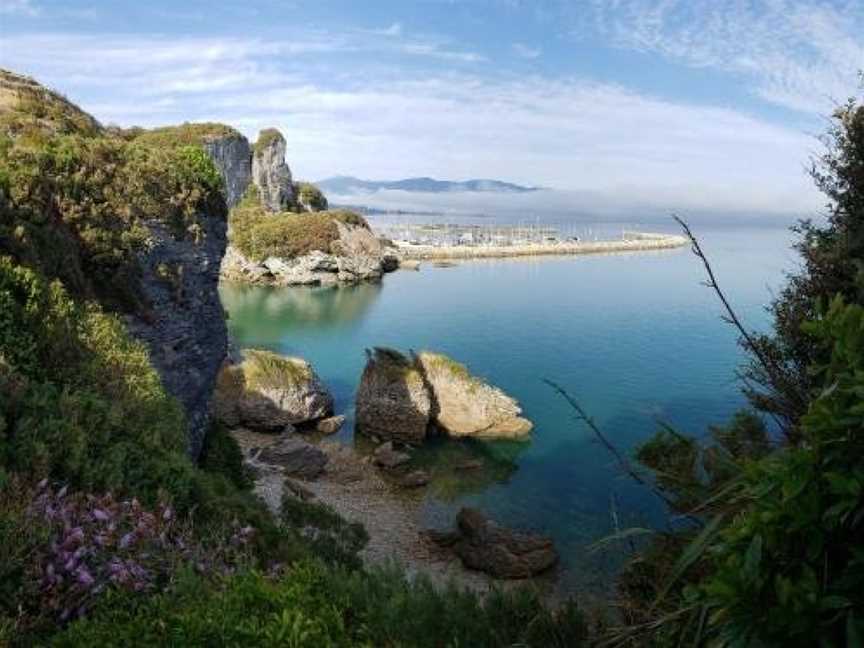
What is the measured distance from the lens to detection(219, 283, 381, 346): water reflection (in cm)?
6681

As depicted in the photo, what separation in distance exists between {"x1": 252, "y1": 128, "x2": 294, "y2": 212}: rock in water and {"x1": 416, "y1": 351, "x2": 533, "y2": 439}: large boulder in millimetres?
91073

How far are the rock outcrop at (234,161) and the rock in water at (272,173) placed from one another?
3.57 meters

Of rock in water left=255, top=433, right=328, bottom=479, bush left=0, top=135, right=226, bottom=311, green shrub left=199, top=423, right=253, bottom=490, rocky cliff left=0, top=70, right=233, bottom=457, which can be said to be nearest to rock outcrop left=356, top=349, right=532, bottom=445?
rock in water left=255, top=433, right=328, bottom=479

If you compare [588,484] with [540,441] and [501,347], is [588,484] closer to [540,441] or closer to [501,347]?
[540,441]

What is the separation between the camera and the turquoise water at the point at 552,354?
29594mm

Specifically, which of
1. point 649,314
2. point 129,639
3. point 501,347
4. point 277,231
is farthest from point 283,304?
point 129,639

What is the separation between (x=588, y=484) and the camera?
31281 millimetres

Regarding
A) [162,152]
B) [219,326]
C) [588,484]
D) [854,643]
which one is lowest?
[588,484]

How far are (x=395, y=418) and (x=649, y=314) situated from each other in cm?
5083

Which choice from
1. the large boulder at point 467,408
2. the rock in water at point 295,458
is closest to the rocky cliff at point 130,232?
the rock in water at point 295,458

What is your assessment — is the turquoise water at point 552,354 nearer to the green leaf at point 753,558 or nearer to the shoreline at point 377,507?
the green leaf at point 753,558

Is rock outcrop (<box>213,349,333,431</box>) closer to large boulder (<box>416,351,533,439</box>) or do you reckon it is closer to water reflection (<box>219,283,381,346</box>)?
large boulder (<box>416,351,533,439</box>)

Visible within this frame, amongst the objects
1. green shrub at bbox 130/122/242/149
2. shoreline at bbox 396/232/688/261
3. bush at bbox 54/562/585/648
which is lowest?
shoreline at bbox 396/232/688/261

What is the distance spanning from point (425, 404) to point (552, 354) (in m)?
22.9
